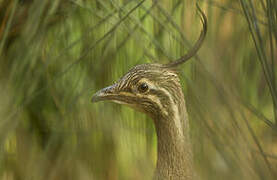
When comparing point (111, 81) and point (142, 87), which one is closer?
point (142, 87)

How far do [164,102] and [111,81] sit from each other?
597 mm

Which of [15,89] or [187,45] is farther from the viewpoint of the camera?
[15,89]

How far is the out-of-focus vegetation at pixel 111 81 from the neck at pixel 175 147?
11 cm

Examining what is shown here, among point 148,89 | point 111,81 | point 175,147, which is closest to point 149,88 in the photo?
point 148,89

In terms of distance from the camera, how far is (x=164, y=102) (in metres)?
1.55

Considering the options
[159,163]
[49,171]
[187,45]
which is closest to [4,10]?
[49,171]

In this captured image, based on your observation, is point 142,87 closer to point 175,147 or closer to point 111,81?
point 175,147

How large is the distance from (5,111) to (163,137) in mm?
741

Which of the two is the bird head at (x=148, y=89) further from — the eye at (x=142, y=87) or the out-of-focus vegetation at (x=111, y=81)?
the out-of-focus vegetation at (x=111, y=81)

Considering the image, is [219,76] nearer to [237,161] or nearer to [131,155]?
[237,161]

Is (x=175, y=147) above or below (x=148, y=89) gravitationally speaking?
below

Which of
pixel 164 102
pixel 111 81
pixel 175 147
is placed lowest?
pixel 175 147

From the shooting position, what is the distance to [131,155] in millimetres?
2328

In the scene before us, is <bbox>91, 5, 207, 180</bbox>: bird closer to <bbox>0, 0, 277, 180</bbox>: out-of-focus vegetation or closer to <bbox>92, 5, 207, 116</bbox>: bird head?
<bbox>92, 5, 207, 116</bbox>: bird head
